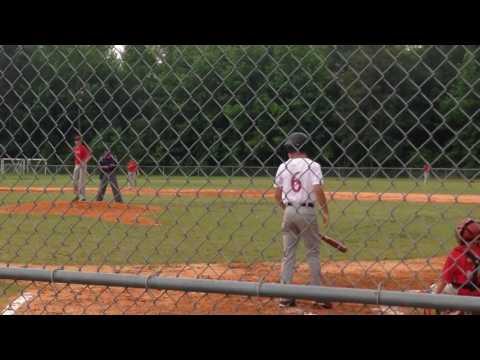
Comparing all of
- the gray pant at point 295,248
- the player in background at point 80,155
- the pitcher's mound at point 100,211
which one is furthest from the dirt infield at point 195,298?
the pitcher's mound at point 100,211

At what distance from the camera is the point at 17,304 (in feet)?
20.6

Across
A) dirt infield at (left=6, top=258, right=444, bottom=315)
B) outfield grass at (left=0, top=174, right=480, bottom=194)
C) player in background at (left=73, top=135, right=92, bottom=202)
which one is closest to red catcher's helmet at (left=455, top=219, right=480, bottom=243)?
outfield grass at (left=0, top=174, right=480, bottom=194)

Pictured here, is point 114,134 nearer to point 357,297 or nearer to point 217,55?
point 217,55

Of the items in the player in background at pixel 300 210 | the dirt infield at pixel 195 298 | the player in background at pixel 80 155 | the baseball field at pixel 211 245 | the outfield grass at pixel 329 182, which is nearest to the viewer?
the outfield grass at pixel 329 182

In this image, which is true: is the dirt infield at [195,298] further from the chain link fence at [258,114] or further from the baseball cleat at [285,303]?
the chain link fence at [258,114]

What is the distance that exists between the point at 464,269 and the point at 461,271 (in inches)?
13.1

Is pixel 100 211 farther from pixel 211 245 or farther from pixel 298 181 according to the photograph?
pixel 298 181

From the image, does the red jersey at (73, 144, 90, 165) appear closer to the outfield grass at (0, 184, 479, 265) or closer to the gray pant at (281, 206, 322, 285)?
the outfield grass at (0, 184, 479, 265)

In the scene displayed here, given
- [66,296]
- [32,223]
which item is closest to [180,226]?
[32,223]

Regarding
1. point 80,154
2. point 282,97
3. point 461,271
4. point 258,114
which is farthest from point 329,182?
point 282,97

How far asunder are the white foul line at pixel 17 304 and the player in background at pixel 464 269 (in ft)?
12.7

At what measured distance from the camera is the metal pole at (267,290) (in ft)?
9.43

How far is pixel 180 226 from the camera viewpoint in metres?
13.8

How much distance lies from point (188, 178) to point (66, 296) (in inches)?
116
